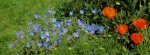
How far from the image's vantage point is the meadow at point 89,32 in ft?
16.8

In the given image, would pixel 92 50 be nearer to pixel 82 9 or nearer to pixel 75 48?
pixel 75 48

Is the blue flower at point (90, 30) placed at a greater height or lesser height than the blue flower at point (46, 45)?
greater

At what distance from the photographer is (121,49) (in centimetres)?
515

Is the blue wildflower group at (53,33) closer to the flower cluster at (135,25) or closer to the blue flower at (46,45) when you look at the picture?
the blue flower at (46,45)

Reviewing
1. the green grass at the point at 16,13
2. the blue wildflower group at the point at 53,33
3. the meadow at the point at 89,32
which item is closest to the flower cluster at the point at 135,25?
the meadow at the point at 89,32

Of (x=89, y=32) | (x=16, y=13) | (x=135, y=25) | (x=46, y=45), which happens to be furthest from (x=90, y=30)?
(x=16, y=13)

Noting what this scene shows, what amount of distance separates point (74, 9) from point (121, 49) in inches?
66.6

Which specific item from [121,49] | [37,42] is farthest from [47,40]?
[121,49]

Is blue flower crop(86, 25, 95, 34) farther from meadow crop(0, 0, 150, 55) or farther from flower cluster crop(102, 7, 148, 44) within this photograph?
flower cluster crop(102, 7, 148, 44)

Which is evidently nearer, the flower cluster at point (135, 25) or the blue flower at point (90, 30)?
the flower cluster at point (135, 25)

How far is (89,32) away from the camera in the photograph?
557 cm

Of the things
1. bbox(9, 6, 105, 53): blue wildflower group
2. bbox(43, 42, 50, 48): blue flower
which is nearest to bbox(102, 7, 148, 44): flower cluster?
bbox(9, 6, 105, 53): blue wildflower group

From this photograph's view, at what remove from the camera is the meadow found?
201 inches

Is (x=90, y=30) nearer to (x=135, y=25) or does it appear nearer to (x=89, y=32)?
(x=89, y=32)
